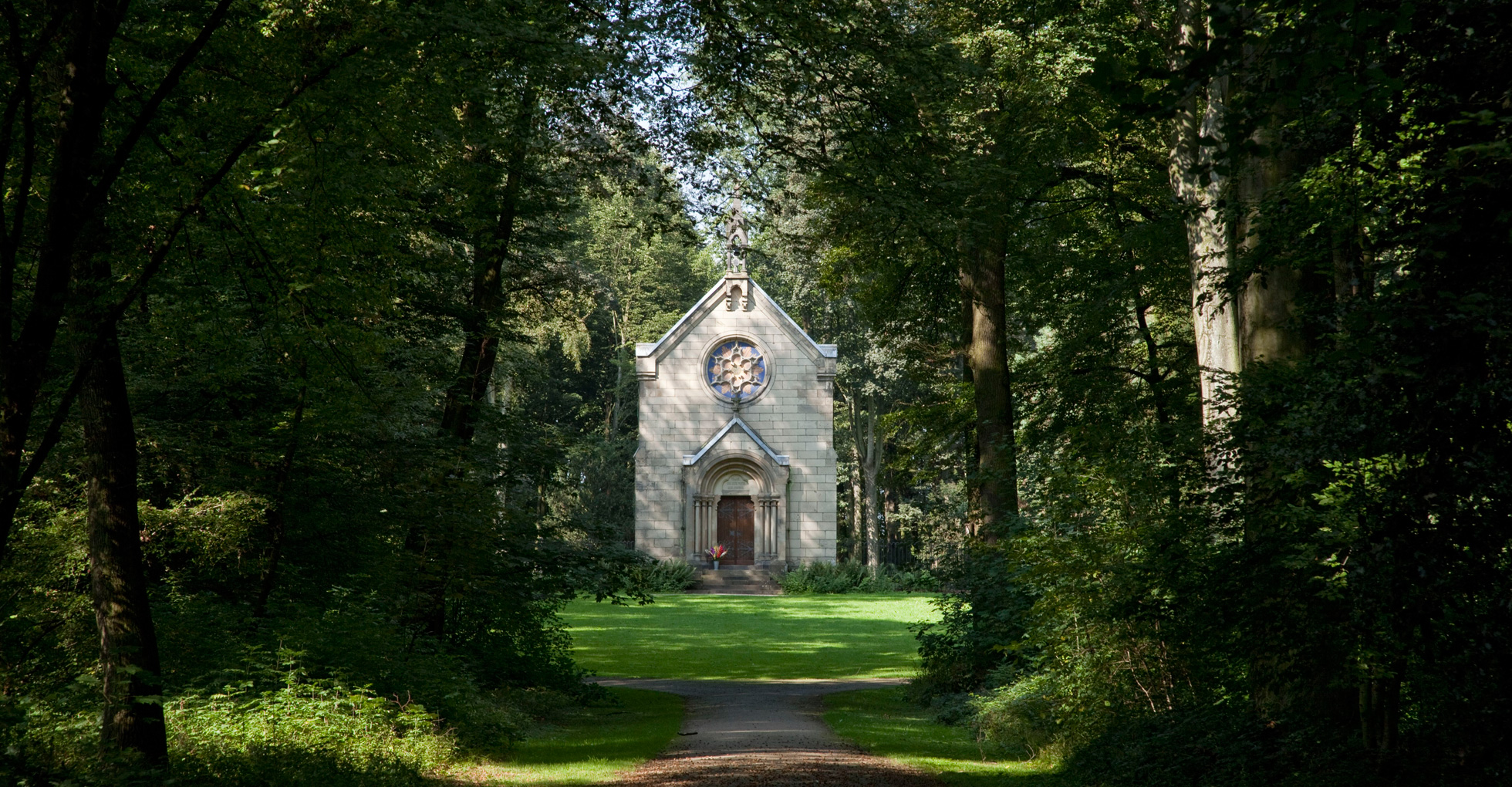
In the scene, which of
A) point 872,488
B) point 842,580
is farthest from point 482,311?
point 872,488

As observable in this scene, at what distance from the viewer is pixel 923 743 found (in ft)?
34.2

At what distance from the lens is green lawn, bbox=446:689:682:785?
28.3ft

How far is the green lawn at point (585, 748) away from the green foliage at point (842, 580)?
22.5 m

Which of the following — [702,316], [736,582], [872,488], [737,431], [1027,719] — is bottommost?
[1027,719]

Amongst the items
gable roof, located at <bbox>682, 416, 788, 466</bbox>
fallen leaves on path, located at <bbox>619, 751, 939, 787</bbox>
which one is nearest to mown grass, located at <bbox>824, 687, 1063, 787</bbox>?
fallen leaves on path, located at <bbox>619, 751, 939, 787</bbox>

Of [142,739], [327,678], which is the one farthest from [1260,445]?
[327,678]

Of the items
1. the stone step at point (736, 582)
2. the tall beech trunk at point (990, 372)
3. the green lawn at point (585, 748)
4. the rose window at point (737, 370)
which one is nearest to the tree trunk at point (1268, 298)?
the green lawn at point (585, 748)

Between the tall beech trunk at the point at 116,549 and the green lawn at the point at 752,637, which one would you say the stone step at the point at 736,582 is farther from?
the tall beech trunk at the point at 116,549

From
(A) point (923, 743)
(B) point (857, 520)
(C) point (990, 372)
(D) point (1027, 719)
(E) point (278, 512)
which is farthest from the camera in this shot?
(B) point (857, 520)

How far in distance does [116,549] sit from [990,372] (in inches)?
382

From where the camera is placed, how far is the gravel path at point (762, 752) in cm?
802

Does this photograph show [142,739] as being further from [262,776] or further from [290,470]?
[290,470]

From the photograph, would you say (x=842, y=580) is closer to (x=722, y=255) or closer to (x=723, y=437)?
(x=723, y=437)

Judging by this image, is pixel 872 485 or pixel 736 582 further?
pixel 872 485
